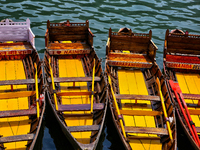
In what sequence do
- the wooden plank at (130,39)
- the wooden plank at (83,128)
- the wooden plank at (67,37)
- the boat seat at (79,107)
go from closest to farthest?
1. the wooden plank at (83,128)
2. the boat seat at (79,107)
3. the wooden plank at (130,39)
4. the wooden plank at (67,37)

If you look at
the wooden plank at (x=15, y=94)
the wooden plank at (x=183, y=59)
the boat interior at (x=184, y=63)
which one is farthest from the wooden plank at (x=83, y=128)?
the wooden plank at (x=183, y=59)

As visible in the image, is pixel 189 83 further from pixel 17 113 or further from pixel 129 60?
pixel 17 113

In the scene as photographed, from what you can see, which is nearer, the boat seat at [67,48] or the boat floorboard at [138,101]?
the boat floorboard at [138,101]

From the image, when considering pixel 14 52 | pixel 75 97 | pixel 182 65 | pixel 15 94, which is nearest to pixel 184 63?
pixel 182 65

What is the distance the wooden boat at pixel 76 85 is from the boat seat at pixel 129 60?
43.4 inches

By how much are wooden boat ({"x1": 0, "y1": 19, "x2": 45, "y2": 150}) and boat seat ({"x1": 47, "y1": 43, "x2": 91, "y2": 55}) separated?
1277mm

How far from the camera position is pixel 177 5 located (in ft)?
105

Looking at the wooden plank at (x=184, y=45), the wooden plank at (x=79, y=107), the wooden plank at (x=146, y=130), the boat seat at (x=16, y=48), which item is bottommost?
the wooden plank at (x=146, y=130)

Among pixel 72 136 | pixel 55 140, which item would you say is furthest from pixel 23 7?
pixel 72 136

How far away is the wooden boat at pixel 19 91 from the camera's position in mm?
10617

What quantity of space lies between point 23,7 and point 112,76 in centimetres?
1766

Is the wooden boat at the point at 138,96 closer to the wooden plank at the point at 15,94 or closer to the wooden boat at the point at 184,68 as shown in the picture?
the wooden boat at the point at 184,68

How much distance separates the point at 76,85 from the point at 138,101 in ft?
11.5

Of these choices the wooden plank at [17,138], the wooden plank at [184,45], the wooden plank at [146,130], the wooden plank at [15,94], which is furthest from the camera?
the wooden plank at [184,45]
